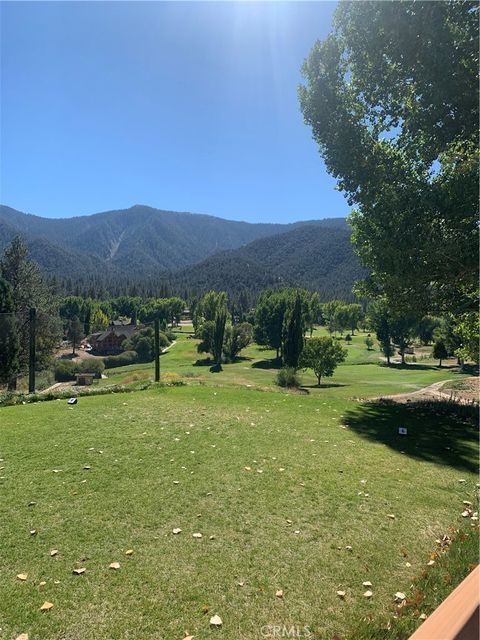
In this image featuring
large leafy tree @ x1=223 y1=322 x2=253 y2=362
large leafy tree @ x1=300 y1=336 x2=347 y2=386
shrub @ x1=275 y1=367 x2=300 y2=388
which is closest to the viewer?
shrub @ x1=275 y1=367 x2=300 y2=388

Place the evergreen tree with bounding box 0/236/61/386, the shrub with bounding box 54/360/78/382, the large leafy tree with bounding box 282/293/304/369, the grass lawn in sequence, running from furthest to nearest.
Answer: the large leafy tree with bounding box 282/293/304/369, the evergreen tree with bounding box 0/236/61/386, the shrub with bounding box 54/360/78/382, the grass lawn

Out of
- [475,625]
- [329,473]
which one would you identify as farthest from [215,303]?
[475,625]

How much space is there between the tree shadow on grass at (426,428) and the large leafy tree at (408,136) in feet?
12.5

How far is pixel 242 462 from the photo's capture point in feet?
27.2

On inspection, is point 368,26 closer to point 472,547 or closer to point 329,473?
point 329,473

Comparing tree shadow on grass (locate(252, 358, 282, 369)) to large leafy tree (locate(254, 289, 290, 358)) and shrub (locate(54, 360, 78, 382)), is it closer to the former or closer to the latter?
large leafy tree (locate(254, 289, 290, 358))

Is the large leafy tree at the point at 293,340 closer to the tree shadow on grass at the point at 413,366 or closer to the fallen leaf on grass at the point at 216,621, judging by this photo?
the tree shadow on grass at the point at 413,366

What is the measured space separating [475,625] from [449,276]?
1286 centimetres

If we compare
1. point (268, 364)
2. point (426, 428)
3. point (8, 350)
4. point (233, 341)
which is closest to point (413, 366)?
point (268, 364)

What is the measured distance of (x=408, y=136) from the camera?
14.0 meters

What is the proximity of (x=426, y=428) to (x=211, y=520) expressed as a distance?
30.2 ft

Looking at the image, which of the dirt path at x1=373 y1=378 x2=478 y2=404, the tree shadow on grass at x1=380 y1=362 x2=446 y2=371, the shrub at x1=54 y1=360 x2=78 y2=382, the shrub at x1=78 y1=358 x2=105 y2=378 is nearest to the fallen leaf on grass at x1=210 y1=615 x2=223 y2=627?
the dirt path at x1=373 y1=378 x2=478 y2=404

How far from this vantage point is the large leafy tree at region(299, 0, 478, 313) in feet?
37.2
